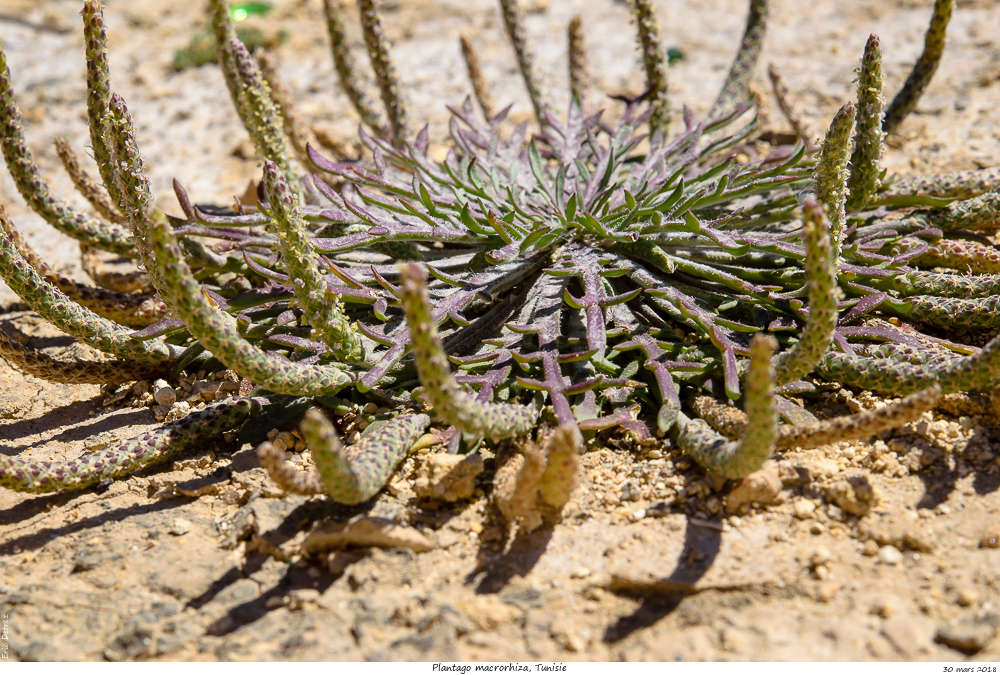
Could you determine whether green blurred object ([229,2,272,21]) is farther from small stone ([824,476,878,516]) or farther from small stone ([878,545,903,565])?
small stone ([878,545,903,565])

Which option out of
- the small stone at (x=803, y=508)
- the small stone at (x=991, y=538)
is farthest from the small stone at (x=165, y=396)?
the small stone at (x=991, y=538)

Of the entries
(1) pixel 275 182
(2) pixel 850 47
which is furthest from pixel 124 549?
(2) pixel 850 47

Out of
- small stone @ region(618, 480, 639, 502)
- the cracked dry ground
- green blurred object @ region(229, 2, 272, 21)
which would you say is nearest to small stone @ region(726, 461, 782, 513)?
the cracked dry ground

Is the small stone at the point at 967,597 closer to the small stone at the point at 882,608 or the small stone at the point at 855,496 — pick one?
the small stone at the point at 882,608

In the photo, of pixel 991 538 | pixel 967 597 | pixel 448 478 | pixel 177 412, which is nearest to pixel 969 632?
pixel 967 597

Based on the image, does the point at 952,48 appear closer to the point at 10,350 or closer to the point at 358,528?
the point at 358,528

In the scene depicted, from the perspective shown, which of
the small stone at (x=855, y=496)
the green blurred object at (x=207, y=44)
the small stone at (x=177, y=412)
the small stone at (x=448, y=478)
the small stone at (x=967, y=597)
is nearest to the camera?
the small stone at (x=967, y=597)

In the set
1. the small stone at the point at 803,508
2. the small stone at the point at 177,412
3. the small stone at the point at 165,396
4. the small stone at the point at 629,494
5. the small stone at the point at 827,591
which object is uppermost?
the small stone at the point at 165,396
